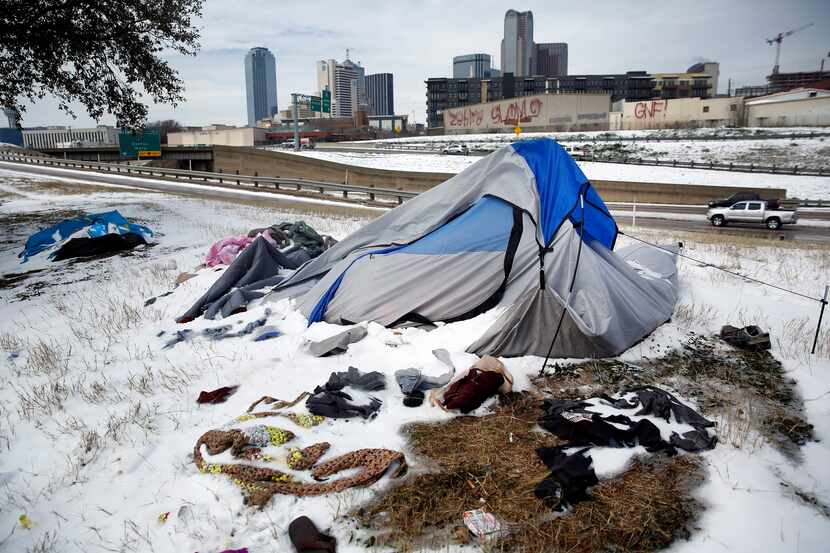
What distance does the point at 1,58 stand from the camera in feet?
44.5

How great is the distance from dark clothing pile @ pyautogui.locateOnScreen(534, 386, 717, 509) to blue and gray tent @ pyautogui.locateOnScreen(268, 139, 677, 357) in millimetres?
Result: 1100

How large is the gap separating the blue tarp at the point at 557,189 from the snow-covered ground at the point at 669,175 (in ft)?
69.3

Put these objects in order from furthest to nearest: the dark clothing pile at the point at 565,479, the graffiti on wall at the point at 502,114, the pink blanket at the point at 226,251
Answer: the graffiti on wall at the point at 502,114
the pink blanket at the point at 226,251
the dark clothing pile at the point at 565,479

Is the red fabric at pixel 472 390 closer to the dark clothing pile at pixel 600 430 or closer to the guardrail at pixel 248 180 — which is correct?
the dark clothing pile at pixel 600 430

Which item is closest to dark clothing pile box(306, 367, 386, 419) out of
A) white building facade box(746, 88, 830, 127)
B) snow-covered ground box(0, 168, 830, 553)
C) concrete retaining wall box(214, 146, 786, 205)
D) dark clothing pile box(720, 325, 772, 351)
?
snow-covered ground box(0, 168, 830, 553)

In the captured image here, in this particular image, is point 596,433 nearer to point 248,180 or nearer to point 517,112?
point 248,180

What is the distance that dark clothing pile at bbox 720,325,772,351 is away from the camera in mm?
5741

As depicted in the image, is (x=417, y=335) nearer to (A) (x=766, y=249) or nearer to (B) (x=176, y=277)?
(B) (x=176, y=277)

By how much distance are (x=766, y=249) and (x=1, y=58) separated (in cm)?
2063

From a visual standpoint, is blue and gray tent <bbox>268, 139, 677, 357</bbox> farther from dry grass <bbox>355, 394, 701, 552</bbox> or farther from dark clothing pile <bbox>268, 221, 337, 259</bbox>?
dark clothing pile <bbox>268, 221, 337, 259</bbox>

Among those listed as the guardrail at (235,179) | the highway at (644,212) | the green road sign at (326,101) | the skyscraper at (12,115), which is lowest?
the highway at (644,212)

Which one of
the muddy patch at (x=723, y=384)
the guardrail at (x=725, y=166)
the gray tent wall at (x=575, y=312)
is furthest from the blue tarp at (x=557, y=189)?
the guardrail at (x=725, y=166)

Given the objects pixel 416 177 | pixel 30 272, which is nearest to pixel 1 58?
pixel 30 272

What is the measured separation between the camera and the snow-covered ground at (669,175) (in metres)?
32.8
